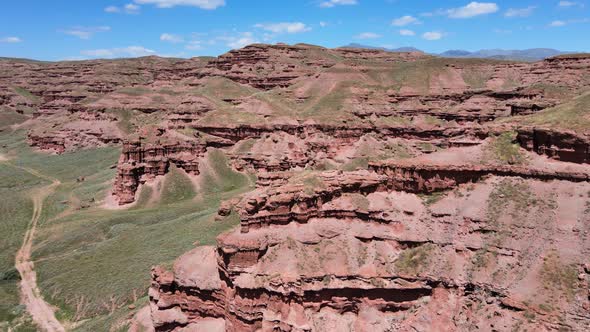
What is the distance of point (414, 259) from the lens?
32.8m

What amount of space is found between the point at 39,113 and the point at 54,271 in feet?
445

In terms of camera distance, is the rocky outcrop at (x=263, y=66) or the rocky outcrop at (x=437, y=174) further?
the rocky outcrop at (x=263, y=66)

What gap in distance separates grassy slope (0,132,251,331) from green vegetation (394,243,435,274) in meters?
18.7

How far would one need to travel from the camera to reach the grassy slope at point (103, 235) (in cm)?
4609

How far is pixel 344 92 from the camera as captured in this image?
366 ft

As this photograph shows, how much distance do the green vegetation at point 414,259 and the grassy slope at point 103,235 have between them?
738 inches

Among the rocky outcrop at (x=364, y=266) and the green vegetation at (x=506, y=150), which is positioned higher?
the green vegetation at (x=506, y=150)

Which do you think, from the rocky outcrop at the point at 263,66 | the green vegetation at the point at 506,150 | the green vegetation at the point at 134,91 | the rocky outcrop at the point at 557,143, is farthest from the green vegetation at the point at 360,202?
the green vegetation at the point at 134,91

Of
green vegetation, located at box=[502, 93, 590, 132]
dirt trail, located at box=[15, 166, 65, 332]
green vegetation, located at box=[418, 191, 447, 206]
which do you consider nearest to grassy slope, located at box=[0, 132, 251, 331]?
dirt trail, located at box=[15, 166, 65, 332]

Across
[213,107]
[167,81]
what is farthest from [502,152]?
[167,81]

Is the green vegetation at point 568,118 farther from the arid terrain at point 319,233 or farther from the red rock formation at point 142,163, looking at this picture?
the red rock formation at point 142,163

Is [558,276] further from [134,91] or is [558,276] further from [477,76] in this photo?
[134,91]

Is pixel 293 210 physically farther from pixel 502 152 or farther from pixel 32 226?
pixel 32 226

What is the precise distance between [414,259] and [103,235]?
4679cm
